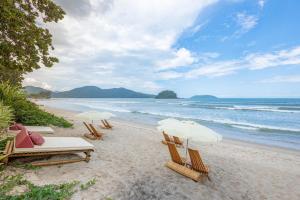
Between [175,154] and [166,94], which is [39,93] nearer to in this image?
[175,154]

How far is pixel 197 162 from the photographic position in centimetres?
634

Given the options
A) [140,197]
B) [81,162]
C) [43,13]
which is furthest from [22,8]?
[140,197]

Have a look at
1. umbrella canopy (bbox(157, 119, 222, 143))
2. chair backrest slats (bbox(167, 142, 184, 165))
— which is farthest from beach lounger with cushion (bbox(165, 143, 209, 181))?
umbrella canopy (bbox(157, 119, 222, 143))

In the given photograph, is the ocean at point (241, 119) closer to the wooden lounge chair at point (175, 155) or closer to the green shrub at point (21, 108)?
the wooden lounge chair at point (175, 155)

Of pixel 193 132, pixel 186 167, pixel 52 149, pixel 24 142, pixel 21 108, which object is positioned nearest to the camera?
pixel 24 142

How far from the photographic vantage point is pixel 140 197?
4.84m

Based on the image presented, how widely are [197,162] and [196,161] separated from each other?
43 mm

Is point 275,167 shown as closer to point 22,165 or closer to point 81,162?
point 81,162

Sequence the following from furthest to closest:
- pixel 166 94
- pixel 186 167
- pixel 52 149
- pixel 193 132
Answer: pixel 166 94, pixel 186 167, pixel 193 132, pixel 52 149

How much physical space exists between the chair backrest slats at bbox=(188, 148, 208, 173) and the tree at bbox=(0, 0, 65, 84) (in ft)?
24.5

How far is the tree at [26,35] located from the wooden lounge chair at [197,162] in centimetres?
747

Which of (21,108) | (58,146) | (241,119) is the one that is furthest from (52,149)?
(241,119)

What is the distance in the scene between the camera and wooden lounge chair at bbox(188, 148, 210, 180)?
6.20 metres

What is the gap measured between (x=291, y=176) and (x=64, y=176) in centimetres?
748
